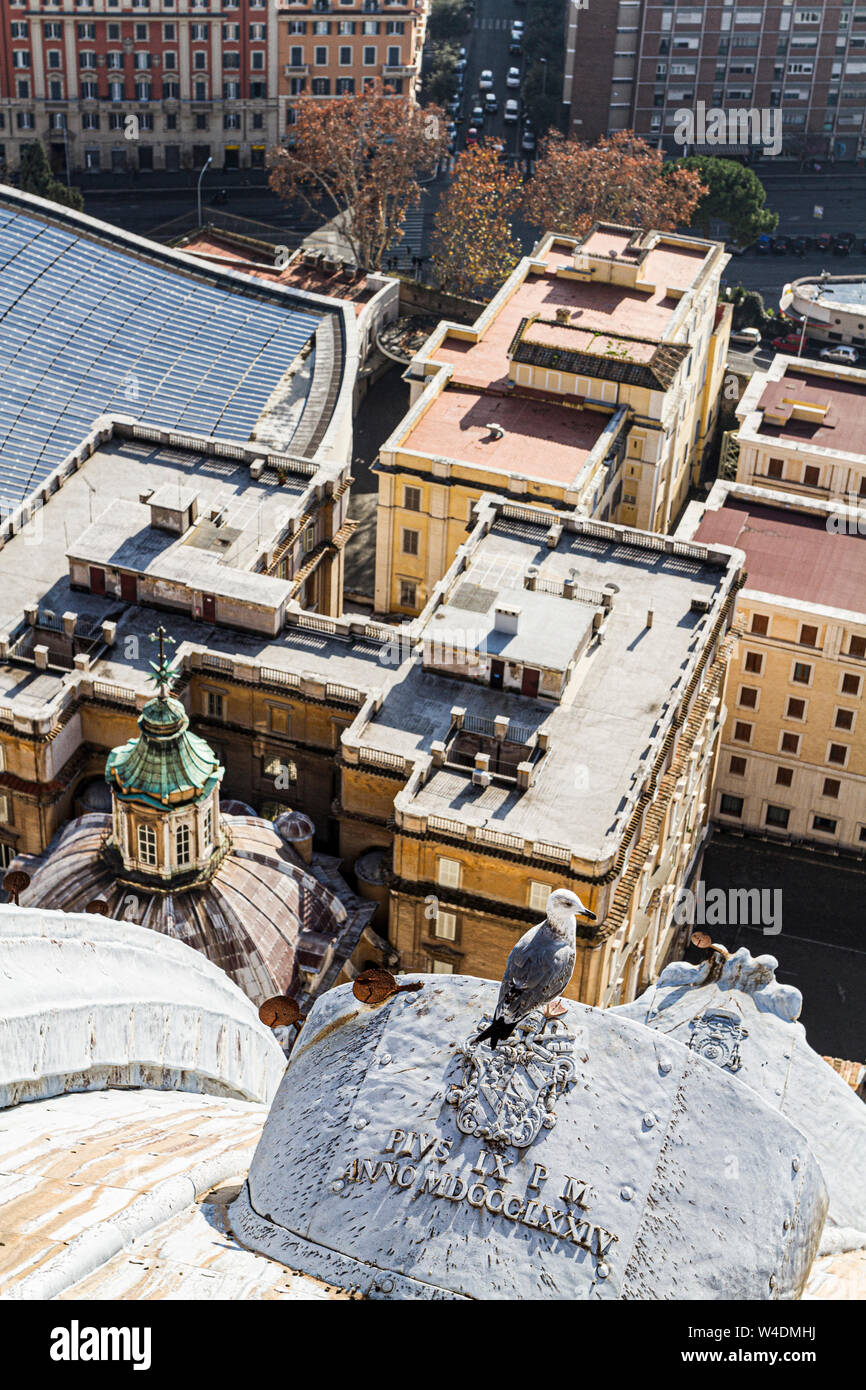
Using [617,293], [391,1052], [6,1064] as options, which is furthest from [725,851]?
[391,1052]

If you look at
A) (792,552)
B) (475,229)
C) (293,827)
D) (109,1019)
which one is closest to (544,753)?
(293,827)

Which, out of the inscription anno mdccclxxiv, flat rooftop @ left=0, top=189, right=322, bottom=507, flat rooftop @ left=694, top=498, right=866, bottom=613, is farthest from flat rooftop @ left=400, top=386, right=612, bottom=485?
the inscription anno mdccclxxiv

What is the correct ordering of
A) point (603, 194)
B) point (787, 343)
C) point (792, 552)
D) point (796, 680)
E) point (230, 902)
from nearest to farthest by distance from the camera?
point (230, 902), point (796, 680), point (792, 552), point (603, 194), point (787, 343)

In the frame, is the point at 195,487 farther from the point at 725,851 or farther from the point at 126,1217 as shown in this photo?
the point at 126,1217

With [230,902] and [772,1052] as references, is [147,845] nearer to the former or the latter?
[230,902]

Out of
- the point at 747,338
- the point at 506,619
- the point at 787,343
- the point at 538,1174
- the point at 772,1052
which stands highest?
the point at 538,1174

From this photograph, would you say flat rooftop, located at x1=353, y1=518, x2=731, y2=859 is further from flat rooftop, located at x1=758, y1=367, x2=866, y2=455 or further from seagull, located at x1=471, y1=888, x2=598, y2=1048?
seagull, located at x1=471, y1=888, x2=598, y2=1048
